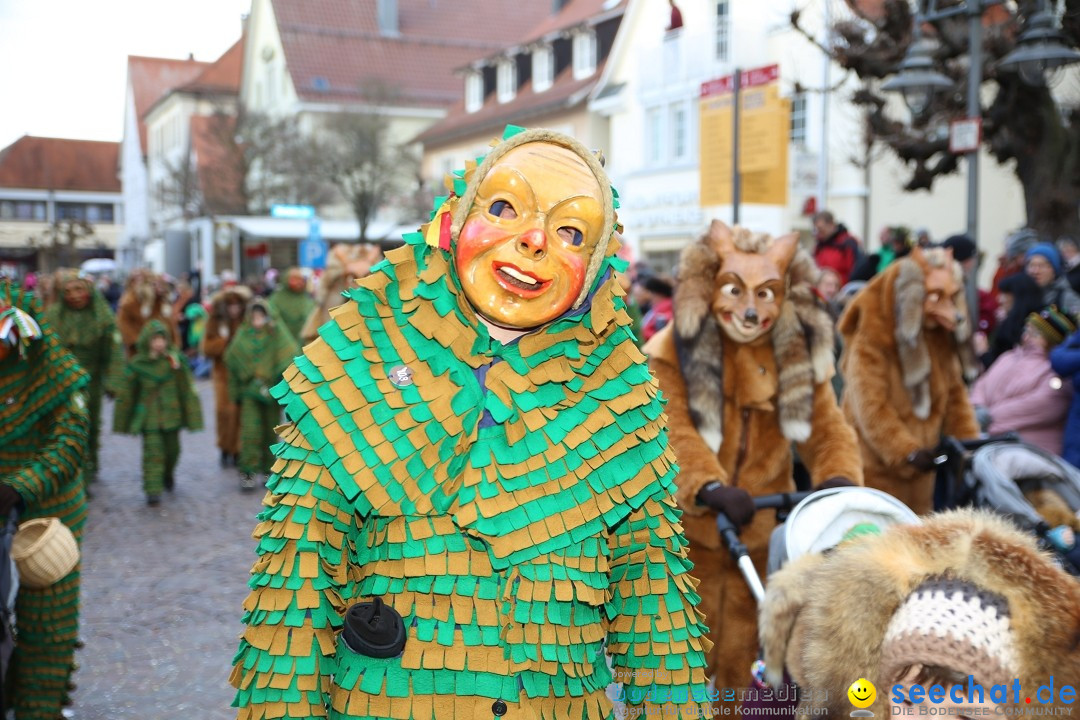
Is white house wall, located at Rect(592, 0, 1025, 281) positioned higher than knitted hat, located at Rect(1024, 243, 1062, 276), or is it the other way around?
white house wall, located at Rect(592, 0, 1025, 281)

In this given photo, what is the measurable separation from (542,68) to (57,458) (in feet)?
91.9

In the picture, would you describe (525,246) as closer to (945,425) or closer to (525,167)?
(525,167)

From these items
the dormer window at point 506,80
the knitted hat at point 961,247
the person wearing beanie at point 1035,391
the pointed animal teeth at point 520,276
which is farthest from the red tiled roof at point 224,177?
the pointed animal teeth at point 520,276

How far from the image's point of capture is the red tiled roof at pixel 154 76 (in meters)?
59.5

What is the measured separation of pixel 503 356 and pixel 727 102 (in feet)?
29.3

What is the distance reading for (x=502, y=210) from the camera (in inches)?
87.0

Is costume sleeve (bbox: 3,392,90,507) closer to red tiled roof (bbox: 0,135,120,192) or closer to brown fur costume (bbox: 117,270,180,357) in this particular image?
brown fur costume (bbox: 117,270,180,357)

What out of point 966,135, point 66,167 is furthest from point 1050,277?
point 66,167

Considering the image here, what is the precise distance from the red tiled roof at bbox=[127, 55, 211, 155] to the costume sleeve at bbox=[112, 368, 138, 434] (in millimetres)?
54230

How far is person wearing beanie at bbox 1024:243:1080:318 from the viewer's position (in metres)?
7.70

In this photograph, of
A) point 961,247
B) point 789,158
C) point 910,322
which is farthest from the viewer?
point 789,158

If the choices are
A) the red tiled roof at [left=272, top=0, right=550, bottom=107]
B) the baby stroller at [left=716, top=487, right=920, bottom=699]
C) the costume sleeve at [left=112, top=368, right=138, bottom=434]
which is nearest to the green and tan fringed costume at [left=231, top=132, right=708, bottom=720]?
the baby stroller at [left=716, top=487, right=920, bottom=699]

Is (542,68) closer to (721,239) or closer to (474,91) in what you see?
(474,91)

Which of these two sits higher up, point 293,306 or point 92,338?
point 293,306
